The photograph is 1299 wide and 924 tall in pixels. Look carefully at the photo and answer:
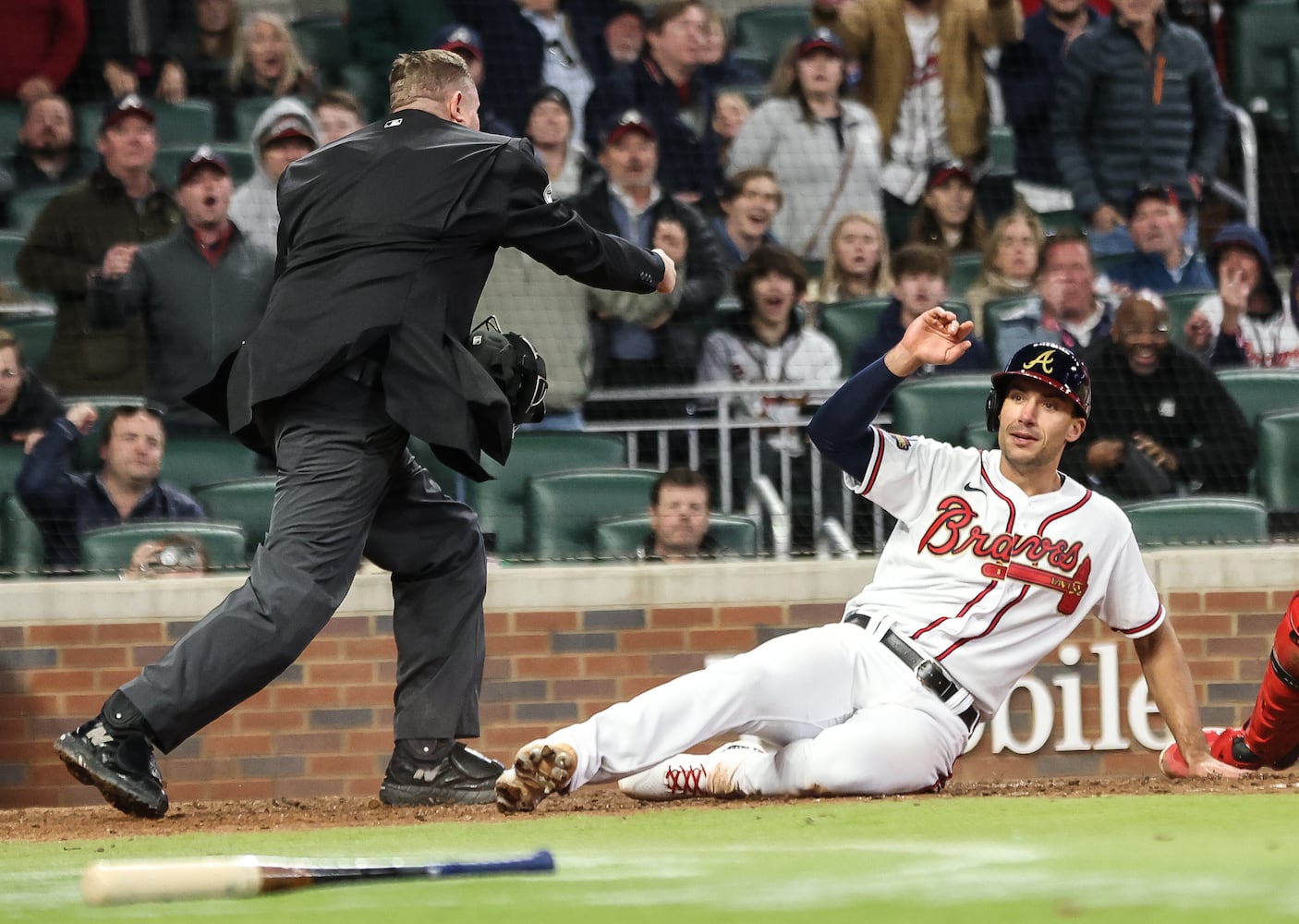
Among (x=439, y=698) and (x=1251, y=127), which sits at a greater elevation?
(x=1251, y=127)

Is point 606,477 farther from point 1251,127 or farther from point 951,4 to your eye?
point 1251,127

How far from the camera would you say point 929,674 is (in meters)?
4.38

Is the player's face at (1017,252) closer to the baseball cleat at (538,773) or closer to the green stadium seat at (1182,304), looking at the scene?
the green stadium seat at (1182,304)

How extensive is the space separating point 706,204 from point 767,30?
1.73 metres

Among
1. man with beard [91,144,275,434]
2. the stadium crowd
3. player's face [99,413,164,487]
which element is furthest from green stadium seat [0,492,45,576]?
man with beard [91,144,275,434]

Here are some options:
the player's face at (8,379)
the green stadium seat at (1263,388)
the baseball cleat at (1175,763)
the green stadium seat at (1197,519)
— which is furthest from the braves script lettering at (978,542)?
the player's face at (8,379)

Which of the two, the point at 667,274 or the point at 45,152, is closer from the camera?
the point at 667,274

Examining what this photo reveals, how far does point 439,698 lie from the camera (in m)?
4.38

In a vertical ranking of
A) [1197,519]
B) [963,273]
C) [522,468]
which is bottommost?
[1197,519]

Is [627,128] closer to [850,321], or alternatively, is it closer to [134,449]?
[850,321]

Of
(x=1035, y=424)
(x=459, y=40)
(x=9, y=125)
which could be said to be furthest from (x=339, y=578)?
(x=9, y=125)

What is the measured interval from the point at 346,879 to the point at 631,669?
10.4 ft

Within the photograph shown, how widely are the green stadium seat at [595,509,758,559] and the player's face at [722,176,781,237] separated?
68.2 inches

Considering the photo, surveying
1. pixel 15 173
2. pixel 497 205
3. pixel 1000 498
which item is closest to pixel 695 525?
pixel 1000 498
